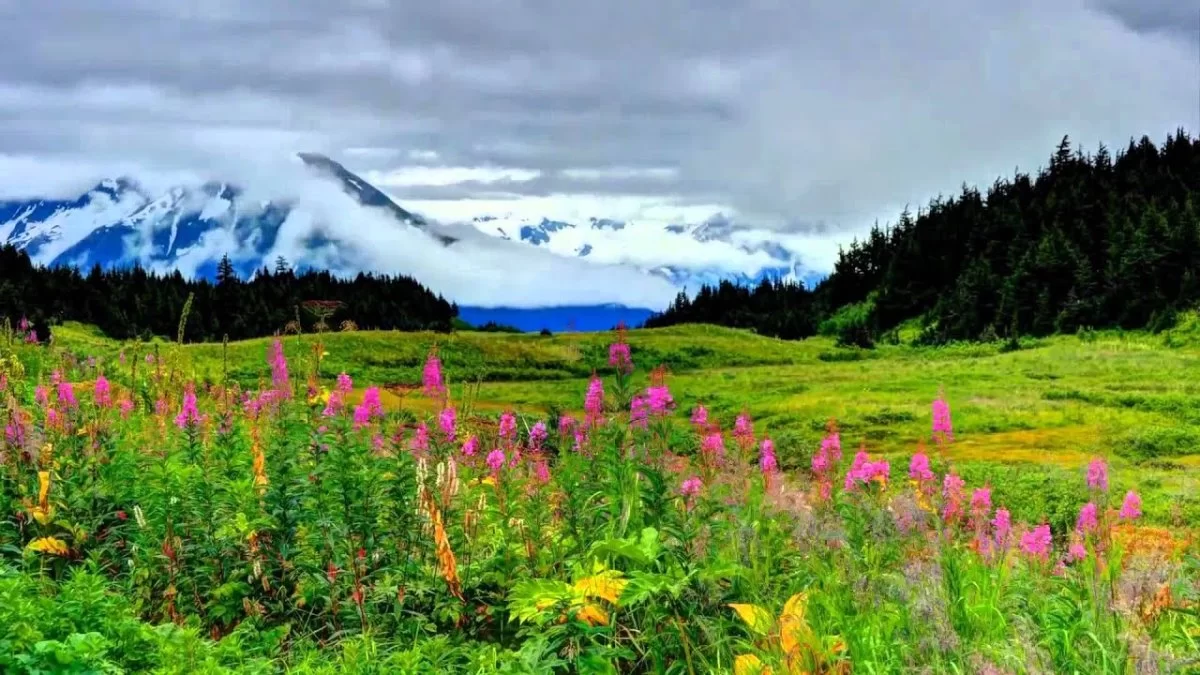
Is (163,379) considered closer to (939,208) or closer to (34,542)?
(34,542)

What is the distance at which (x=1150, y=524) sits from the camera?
45.1ft

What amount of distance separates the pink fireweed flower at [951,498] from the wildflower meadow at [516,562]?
0.04 metres

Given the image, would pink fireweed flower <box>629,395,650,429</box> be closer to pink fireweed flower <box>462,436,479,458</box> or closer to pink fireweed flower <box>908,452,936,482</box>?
pink fireweed flower <box>462,436,479,458</box>

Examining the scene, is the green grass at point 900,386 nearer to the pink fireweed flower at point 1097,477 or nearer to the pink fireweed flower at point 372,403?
the pink fireweed flower at point 372,403

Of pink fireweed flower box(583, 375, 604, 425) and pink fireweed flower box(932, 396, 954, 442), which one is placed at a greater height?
pink fireweed flower box(583, 375, 604, 425)

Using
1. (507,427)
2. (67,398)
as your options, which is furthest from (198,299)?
(507,427)

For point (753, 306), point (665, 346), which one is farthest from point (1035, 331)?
point (753, 306)

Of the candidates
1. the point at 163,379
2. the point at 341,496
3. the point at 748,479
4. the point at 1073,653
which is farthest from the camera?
the point at 163,379

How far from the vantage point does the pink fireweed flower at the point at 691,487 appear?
6339mm

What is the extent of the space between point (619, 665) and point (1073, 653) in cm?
232

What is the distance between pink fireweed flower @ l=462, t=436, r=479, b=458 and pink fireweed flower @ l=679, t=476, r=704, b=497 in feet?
6.37

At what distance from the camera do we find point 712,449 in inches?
289

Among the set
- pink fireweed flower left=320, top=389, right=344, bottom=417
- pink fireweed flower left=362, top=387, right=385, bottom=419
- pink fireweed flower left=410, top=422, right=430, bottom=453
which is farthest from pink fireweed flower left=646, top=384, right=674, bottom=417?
pink fireweed flower left=362, top=387, right=385, bottom=419

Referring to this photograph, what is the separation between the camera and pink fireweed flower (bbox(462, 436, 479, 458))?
772 cm
